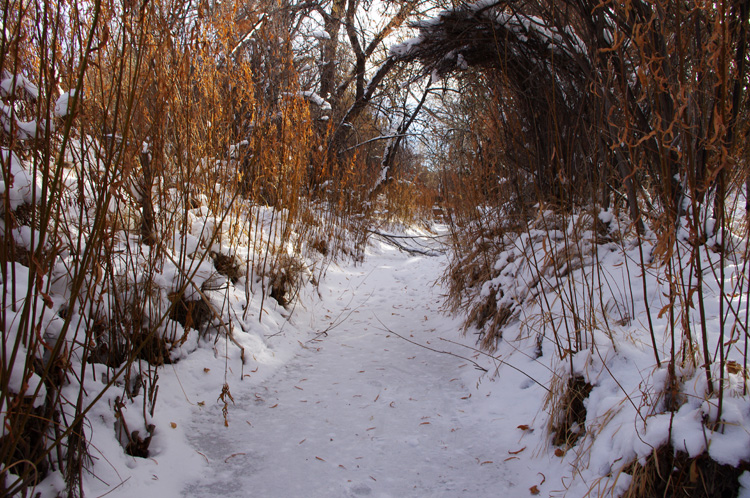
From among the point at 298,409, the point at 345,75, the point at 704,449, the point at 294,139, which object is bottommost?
the point at 298,409

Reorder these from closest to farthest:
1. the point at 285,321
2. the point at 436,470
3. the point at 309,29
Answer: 1. the point at 436,470
2. the point at 285,321
3. the point at 309,29

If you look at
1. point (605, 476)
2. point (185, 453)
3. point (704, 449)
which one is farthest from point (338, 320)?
point (704, 449)

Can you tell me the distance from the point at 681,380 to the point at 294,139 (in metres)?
2.70

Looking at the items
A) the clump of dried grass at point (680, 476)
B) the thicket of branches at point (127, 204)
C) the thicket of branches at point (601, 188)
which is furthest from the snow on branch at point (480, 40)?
the clump of dried grass at point (680, 476)

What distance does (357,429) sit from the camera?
184 cm

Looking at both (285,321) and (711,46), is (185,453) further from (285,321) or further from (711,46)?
(711,46)

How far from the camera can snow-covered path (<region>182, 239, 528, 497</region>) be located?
1476mm

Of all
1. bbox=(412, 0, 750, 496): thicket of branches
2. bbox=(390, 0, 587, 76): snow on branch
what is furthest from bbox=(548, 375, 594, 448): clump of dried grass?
bbox=(390, 0, 587, 76): snow on branch

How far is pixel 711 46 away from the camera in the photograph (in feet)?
3.20

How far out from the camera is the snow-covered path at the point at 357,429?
148 centimetres

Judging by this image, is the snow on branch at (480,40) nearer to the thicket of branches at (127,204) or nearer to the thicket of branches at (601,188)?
the thicket of branches at (601,188)

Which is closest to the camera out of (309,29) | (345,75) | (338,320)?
(338,320)

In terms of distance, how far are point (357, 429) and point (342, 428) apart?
0.22 feet

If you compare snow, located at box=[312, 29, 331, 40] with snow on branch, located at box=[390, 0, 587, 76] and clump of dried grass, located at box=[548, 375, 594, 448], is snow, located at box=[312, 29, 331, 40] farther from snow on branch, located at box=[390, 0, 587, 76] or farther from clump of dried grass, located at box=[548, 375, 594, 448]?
clump of dried grass, located at box=[548, 375, 594, 448]
